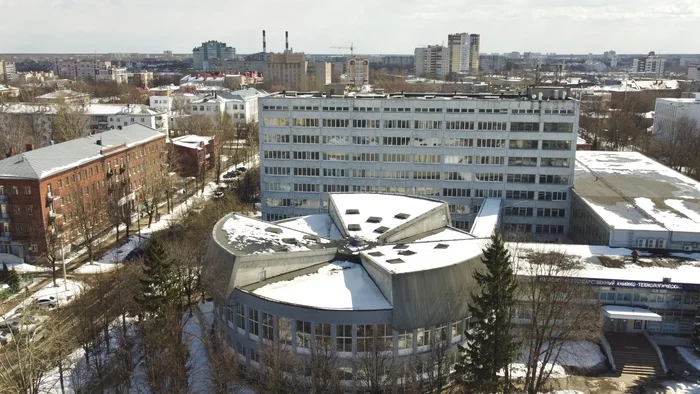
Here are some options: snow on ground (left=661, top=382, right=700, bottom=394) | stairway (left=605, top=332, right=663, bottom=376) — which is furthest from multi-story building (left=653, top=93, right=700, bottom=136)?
snow on ground (left=661, top=382, right=700, bottom=394)

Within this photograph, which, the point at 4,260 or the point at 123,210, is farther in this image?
the point at 123,210

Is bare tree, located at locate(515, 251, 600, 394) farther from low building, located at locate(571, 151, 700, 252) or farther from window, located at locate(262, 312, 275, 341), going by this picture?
window, located at locate(262, 312, 275, 341)

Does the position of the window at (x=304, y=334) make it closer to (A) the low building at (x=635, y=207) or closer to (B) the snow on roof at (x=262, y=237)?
(B) the snow on roof at (x=262, y=237)

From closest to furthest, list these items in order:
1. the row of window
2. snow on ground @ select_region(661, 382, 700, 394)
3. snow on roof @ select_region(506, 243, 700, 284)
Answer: snow on ground @ select_region(661, 382, 700, 394) < snow on roof @ select_region(506, 243, 700, 284) < the row of window

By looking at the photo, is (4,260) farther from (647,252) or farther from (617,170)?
(617,170)

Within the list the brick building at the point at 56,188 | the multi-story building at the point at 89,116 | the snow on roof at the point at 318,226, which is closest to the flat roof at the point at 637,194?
the snow on roof at the point at 318,226

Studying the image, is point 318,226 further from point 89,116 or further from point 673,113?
point 673,113

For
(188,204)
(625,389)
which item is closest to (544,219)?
(625,389)
